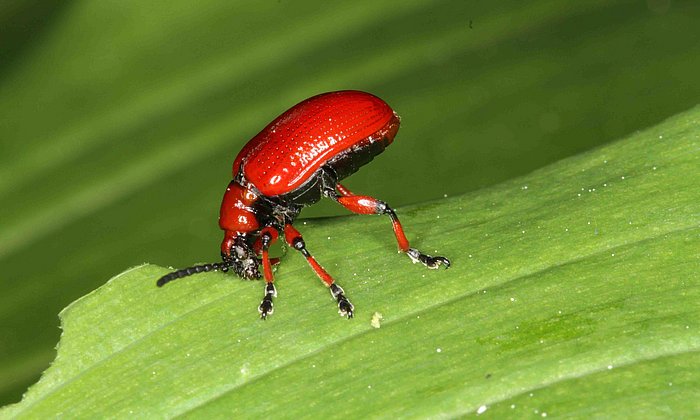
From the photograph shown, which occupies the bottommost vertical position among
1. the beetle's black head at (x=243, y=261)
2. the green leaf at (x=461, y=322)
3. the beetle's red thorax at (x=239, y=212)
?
the green leaf at (x=461, y=322)

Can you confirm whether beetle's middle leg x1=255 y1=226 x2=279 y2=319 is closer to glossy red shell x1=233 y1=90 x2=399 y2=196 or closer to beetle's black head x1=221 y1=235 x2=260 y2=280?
beetle's black head x1=221 y1=235 x2=260 y2=280

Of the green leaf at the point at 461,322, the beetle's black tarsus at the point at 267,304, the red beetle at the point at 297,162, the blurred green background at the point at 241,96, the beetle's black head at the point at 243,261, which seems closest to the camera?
the green leaf at the point at 461,322

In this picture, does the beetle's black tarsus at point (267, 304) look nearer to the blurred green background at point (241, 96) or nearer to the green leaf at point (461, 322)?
the green leaf at point (461, 322)

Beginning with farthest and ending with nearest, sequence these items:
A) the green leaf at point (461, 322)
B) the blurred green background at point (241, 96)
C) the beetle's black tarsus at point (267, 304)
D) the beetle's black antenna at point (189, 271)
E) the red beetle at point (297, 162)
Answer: the blurred green background at point (241, 96), the red beetle at point (297, 162), the beetle's black antenna at point (189, 271), the beetle's black tarsus at point (267, 304), the green leaf at point (461, 322)

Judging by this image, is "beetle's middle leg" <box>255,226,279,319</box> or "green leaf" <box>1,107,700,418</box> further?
"beetle's middle leg" <box>255,226,279,319</box>

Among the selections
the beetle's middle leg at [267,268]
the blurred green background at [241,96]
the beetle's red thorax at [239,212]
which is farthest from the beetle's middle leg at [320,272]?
the blurred green background at [241,96]

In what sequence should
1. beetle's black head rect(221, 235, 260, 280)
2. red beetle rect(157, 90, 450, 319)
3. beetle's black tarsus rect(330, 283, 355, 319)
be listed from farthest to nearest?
red beetle rect(157, 90, 450, 319) → beetle's black head rect(221, 235, 260, 280) → beetle's black tarsus rect(330, 283, 355, 319)

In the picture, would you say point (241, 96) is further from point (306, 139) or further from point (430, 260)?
point (430, 260)

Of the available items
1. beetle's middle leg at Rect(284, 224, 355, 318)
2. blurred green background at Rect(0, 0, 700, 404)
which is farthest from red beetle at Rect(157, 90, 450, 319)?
blurred green background at Rect(0, 0, 700, 404)
